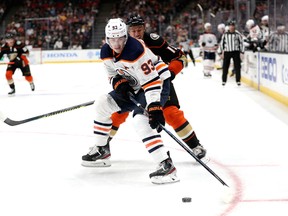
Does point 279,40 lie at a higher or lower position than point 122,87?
lower

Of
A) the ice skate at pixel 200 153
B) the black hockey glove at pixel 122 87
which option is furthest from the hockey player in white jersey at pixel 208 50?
the black hockey glove at pixel 122 87

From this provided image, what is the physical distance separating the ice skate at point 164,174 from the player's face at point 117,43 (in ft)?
2.56

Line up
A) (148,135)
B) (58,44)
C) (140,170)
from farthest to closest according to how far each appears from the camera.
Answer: (58,44), (140,170), (148,135)

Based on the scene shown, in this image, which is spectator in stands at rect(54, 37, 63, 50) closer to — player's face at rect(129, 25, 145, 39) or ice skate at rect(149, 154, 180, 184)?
player's face at rect(129, 25, 145, 39)

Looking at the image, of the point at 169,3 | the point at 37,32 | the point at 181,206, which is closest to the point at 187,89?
the point at 181,206

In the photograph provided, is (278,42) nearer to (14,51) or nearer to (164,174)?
(14,51)

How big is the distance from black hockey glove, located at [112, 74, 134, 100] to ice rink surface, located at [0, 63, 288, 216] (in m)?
0.57

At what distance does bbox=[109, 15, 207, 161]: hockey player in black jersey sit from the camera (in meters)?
3.96

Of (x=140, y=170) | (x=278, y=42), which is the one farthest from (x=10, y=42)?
(x=140, y=170)

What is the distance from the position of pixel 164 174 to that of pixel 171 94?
29.7 inches

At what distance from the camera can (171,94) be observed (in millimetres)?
4035

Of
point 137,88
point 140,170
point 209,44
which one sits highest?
point 137,88

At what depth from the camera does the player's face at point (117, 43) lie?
3.38 m

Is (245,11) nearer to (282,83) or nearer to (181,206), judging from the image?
(282,83)
